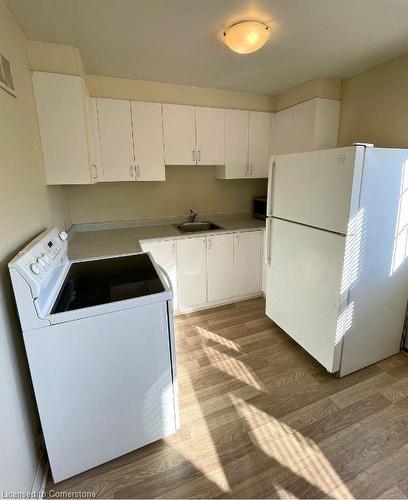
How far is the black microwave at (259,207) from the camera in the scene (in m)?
3.36

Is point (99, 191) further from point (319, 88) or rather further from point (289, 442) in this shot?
point (289, 442)

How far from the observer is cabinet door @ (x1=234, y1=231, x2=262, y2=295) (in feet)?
9.76

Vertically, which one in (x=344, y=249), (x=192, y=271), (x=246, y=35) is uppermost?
(x=246, y=35)

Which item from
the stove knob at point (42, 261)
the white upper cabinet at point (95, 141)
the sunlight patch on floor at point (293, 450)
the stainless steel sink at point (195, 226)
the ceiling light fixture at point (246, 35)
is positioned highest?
the ceiling light fixture at point (246, 35)

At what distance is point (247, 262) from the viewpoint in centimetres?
306

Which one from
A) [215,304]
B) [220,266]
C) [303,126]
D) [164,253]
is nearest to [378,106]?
[303,126]

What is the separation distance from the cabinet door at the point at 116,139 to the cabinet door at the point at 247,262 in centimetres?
136

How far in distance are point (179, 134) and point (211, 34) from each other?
3.62 ft

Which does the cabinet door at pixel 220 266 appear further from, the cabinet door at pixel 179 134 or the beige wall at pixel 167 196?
the cabinet door at pixel 179 134

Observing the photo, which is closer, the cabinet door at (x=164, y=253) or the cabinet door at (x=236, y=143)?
the cabinet door at (x=164, y=253)

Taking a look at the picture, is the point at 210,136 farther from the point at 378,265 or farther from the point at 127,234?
the point at 378,265

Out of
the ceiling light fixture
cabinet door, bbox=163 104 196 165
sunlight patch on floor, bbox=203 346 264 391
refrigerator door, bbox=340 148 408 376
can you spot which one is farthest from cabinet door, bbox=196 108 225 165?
sunlight patch on floor, bbox=203 346 264 391

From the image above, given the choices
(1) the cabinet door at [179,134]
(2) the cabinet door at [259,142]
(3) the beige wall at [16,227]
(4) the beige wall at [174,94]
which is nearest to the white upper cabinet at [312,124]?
(2) the cabinet door at [259,142]

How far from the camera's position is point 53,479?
1.32m
